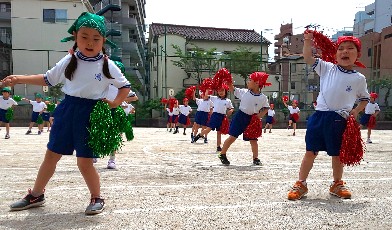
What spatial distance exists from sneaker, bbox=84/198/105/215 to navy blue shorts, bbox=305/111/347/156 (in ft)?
8.22

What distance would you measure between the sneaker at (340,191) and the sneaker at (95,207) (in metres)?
2.68

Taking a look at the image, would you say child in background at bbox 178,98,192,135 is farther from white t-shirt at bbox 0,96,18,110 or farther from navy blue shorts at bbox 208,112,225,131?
navy blue shorts at bbox 208,112,225,131

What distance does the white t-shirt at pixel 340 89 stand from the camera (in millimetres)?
4676

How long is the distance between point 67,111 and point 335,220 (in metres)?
2.74

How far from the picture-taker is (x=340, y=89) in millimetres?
4676

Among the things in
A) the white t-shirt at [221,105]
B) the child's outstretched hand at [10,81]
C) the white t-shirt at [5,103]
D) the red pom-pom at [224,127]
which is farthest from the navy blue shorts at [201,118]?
the child's outstretched hand at [10,81]

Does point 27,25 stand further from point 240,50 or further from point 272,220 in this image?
point 272,220

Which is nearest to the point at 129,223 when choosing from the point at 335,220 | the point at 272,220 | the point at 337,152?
the point at 272,220

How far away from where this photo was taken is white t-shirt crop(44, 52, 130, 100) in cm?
384

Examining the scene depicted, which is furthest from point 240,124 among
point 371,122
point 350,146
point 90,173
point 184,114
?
point 184,114

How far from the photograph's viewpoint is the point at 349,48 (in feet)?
15.6

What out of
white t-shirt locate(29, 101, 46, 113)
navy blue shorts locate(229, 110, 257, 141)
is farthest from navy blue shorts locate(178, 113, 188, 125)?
navy blue shorts locate(229, 110, 257, 141)

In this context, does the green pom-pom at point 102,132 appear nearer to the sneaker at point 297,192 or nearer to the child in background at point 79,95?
the child in background at point 79,95

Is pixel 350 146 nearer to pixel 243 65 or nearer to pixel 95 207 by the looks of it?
pixel 95 207
